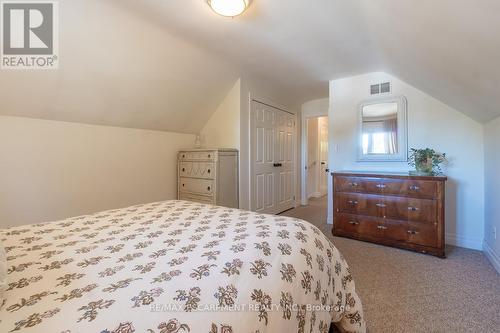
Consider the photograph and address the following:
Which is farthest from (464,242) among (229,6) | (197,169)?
(229,6)

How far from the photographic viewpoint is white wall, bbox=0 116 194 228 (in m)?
2.13

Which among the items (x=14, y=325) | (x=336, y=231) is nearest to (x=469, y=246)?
(x=336, y=231)

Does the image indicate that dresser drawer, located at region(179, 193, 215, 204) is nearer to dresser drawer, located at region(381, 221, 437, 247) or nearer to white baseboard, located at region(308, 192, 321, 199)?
dresser drawer, located at region(381, 221, 437, 247)

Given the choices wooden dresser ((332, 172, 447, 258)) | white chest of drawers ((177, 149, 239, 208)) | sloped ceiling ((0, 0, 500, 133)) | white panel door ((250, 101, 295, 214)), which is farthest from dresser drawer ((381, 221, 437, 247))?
white chest of drawers ((177, 149, 239, 208))

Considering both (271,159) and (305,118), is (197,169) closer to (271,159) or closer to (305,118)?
(271,159)

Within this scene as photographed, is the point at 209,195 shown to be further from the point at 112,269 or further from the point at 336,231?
the point at 112,269

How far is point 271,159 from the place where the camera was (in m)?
4.06

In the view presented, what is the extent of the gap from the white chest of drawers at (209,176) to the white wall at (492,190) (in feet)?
9.14

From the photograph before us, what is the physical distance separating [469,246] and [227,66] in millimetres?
3635

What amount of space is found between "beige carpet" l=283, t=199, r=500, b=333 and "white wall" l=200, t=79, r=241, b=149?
81.9 inches

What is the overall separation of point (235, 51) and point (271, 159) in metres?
1.95

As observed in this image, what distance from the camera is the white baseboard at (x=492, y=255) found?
7.07 ft

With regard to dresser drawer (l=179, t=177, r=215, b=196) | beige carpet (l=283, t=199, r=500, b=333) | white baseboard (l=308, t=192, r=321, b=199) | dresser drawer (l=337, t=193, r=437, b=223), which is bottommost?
beige carpet (l=283, t=199, r=500, b=333)
